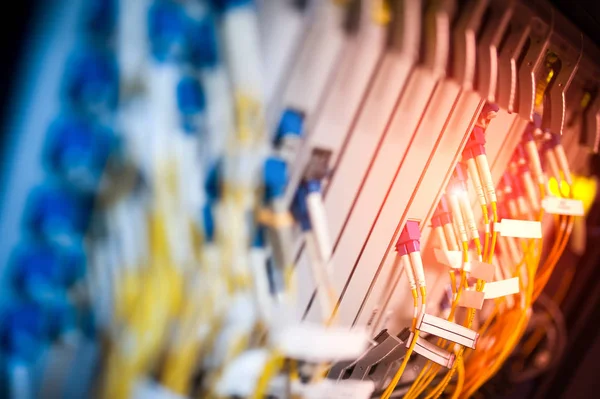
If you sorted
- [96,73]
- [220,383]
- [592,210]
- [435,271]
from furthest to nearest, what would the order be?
[592,210], [435,271], [220,383], [96,73]

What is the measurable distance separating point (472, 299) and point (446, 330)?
10cm

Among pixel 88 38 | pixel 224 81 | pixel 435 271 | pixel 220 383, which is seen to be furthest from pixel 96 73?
pixel 435 271

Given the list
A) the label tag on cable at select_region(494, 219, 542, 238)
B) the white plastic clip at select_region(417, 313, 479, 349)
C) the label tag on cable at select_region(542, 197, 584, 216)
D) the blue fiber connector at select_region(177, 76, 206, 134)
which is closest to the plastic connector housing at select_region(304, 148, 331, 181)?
the blue fiber connector at select_region(177, 76, 206, 134)

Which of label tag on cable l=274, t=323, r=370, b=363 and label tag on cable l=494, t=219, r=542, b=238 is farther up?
label tag on cable l=494, t=219, r=542, b=238

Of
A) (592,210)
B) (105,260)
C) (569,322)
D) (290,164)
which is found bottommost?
(105,260)

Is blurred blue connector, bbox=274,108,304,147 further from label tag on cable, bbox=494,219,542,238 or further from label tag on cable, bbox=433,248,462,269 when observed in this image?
label tag on cable, bbox=494,219,542,238

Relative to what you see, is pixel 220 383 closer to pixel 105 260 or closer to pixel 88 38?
pixel 105 260

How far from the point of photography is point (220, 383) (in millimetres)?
690

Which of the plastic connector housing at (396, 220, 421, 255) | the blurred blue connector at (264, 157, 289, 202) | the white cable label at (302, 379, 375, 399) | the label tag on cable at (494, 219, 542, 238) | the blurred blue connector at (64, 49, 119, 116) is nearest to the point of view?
the blurred blue connector at (64, 49, 119, 116)

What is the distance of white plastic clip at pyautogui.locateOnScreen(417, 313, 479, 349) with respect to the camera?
3.04ft

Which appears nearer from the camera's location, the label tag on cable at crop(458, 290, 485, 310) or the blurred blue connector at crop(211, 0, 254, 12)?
the blurred blue connector at crop(211, 0, 254, 12)

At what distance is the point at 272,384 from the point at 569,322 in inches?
51.9

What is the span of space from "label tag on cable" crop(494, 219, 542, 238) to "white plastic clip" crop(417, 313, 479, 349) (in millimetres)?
251

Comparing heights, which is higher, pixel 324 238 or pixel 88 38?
pixel 88 38
